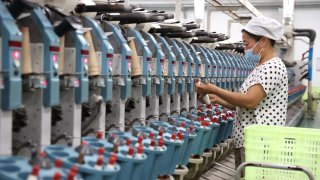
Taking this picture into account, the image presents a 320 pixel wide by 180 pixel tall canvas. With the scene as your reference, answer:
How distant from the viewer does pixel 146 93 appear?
422 cm

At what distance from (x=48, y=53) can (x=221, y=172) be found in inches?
176

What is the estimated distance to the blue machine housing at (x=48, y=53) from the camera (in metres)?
2.63

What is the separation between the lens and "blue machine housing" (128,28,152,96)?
13.6 feet

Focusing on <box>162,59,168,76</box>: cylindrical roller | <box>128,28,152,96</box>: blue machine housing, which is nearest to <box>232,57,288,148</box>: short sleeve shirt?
<box>128,28,152,96</box>: blue machine housing

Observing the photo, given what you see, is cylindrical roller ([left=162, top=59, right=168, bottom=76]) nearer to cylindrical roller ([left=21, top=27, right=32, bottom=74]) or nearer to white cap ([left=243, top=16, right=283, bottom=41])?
white cap ([left=243, top=16, right=283, bottom=41])

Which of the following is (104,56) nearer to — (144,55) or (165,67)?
(144,55)

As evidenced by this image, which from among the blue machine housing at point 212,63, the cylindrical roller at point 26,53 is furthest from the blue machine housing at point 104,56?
the blue machine housing at point 212,63

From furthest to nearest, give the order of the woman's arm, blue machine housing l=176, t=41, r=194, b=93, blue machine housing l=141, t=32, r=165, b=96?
blue machine housing l=176, t=41, r=194, b=93 → blue machine housing l=141, t=32, r=165, b=96 → the woman's arm

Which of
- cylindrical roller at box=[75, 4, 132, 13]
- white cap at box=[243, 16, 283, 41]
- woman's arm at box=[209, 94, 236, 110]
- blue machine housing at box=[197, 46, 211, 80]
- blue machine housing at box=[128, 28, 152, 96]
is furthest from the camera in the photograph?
blue machine housing at box=[197, 46, 211, 80]

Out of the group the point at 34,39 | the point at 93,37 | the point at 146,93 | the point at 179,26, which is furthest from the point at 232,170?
the point at 34,39

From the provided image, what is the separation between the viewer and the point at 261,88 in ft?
12.4

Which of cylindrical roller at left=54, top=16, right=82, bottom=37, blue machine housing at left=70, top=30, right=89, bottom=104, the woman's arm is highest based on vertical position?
cylindrical roller at left=54, top=16, right=82, bottom=37

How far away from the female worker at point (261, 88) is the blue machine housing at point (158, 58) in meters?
0.65

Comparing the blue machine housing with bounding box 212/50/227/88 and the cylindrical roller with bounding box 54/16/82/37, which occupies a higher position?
the cylindrical roller with bounding box 54/16/82/37
